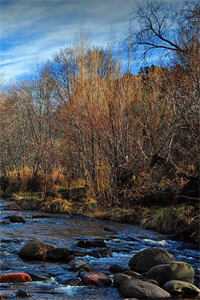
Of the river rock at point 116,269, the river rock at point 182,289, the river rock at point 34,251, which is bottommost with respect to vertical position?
the river rock at point 182,289

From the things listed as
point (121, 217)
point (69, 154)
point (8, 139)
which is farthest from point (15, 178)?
point (121, 217)

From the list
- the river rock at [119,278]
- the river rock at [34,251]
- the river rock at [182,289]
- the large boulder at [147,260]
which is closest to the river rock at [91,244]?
the river rock at [34,251]

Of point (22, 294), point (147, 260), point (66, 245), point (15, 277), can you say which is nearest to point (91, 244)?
point (66, 245)

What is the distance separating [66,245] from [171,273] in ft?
13.1

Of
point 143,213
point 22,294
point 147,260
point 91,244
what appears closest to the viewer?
point 22,294

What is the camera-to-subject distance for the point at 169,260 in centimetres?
931

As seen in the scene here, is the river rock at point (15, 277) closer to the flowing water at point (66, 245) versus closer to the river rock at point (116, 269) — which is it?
the flowing water at point (66, 245)

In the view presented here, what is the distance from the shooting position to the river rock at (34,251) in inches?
388

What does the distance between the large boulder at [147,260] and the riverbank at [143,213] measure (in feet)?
9.40

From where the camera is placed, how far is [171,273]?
27.4 ft

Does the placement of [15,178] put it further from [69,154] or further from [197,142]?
[197,142]

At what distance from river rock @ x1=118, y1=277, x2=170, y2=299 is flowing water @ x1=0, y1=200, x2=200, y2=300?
0.49 feet

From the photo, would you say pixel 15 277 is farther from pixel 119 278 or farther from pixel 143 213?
pixel 143 213

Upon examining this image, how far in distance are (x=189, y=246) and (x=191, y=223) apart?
4.85 feet
